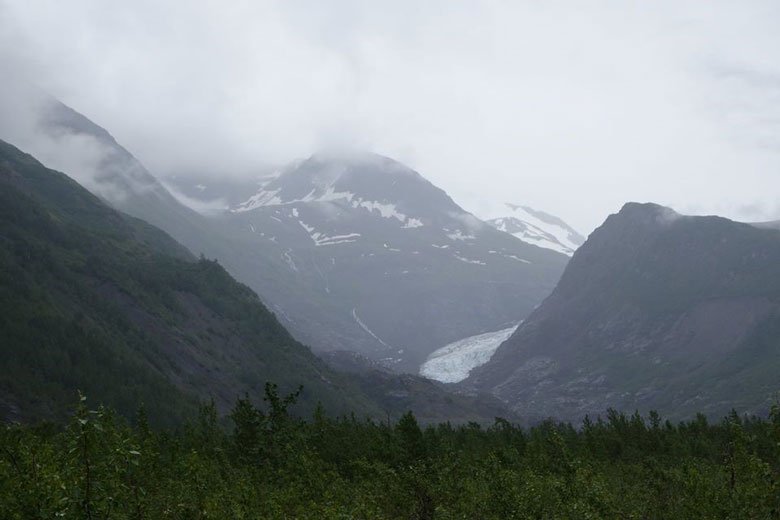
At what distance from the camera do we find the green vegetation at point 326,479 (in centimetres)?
2403

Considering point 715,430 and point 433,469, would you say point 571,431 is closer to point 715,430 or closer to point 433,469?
point 715,430

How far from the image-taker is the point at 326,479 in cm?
5266

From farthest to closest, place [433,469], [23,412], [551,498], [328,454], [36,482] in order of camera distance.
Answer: [23,412] < [328,454] < [433,469] < [551,498] < [36,482]

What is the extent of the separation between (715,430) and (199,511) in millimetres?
116200

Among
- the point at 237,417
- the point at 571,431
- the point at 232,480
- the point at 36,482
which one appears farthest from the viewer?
the point at 571,431

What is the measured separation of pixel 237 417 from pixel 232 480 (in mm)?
23742

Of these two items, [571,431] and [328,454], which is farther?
[571,431]

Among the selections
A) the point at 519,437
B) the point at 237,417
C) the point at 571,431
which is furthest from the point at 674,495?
the point at 571,431

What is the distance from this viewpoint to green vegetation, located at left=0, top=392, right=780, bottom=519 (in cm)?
2403

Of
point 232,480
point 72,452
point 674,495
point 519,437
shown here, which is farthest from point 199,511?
point 519,437

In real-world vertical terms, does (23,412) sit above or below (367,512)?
below

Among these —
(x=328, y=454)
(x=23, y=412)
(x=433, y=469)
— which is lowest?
(x=23, y=412)

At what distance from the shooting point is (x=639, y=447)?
110m

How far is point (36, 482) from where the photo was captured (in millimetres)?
24625
